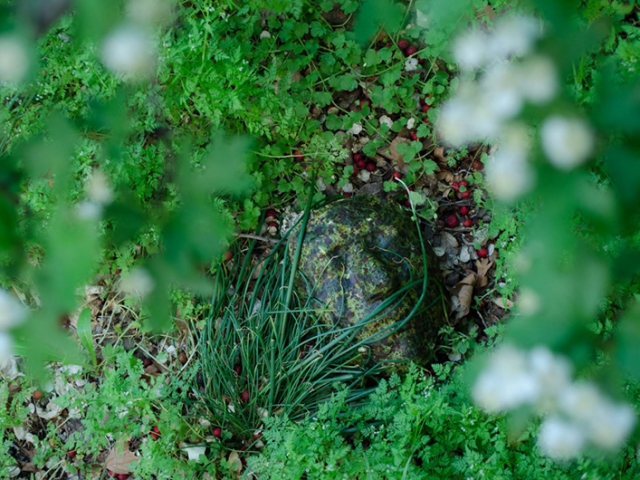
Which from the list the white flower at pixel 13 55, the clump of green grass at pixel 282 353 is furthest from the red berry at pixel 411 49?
the white flower at pixel 13 55

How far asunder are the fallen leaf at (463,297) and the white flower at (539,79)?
5.33ft

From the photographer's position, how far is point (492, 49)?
1.07 m

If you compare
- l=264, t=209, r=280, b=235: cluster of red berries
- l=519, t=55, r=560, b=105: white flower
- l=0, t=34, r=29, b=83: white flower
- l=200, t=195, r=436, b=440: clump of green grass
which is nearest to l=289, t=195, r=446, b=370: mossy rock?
l=200, t=195, r=436, b=440: clump of green grass

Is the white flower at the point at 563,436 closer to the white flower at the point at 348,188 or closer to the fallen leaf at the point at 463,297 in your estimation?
the fallen leaf at the point at 463,297

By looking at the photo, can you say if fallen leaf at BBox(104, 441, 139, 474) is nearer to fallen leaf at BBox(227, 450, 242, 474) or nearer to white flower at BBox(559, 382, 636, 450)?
fallen leaf at BBox(227, 450, 242, 474)

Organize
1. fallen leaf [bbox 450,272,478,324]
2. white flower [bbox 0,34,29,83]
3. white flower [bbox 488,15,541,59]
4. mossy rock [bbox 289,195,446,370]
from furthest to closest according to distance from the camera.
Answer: fallen leaf [bbox 450,272,478,324], mossy rock [bbox 289,195,446,370], white flower [bbox 488,15,541,59], white flower [bbox 0,34,29,83]

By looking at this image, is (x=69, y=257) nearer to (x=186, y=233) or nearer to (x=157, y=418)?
(x=186, y=233)

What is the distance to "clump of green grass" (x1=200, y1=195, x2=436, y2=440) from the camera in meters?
2.20

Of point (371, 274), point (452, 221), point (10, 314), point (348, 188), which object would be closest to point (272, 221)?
point (348, 188)

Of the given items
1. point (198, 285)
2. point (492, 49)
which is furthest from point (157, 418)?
point (492, 49)

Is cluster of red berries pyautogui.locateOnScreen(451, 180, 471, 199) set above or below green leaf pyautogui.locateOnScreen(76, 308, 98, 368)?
above

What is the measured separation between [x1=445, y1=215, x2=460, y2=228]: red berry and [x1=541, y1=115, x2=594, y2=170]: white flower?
5.46 feet

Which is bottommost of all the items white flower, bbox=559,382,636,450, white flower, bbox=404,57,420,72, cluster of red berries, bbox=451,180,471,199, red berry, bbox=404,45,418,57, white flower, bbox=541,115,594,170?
white flower, bbox=559,382,636,450

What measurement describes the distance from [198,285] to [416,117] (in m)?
1.80
